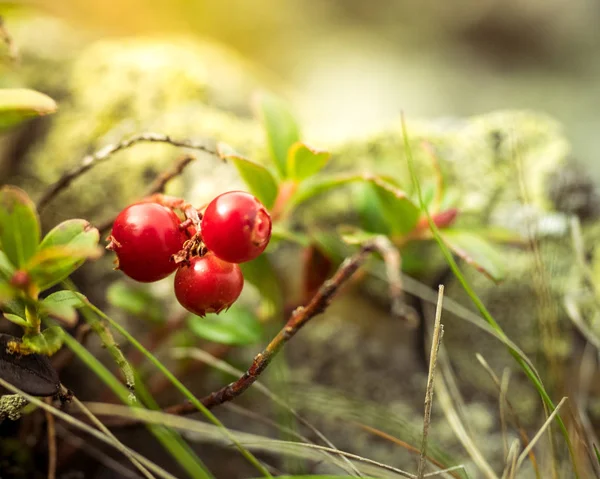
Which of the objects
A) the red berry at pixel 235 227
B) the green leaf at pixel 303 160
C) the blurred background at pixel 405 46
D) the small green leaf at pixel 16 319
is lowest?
the small green leaf at pixel 16 319

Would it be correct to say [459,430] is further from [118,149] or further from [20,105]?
[20,105]

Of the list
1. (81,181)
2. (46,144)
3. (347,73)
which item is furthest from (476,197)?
(347,73)

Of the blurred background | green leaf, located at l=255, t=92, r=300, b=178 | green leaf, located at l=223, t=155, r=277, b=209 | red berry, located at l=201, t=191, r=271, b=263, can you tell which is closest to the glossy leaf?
red berry, located at l=201, t=191, r=271, b=263

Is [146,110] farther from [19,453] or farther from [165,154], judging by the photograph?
[19,453]

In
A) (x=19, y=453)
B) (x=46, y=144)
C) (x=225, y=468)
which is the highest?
(x=46, y=144)

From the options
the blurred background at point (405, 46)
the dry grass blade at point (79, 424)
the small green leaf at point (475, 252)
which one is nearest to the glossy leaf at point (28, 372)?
the dry grass blade at point (79, 424)

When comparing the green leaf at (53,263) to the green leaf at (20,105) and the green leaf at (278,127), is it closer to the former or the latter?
the green leaf at (20,105)
